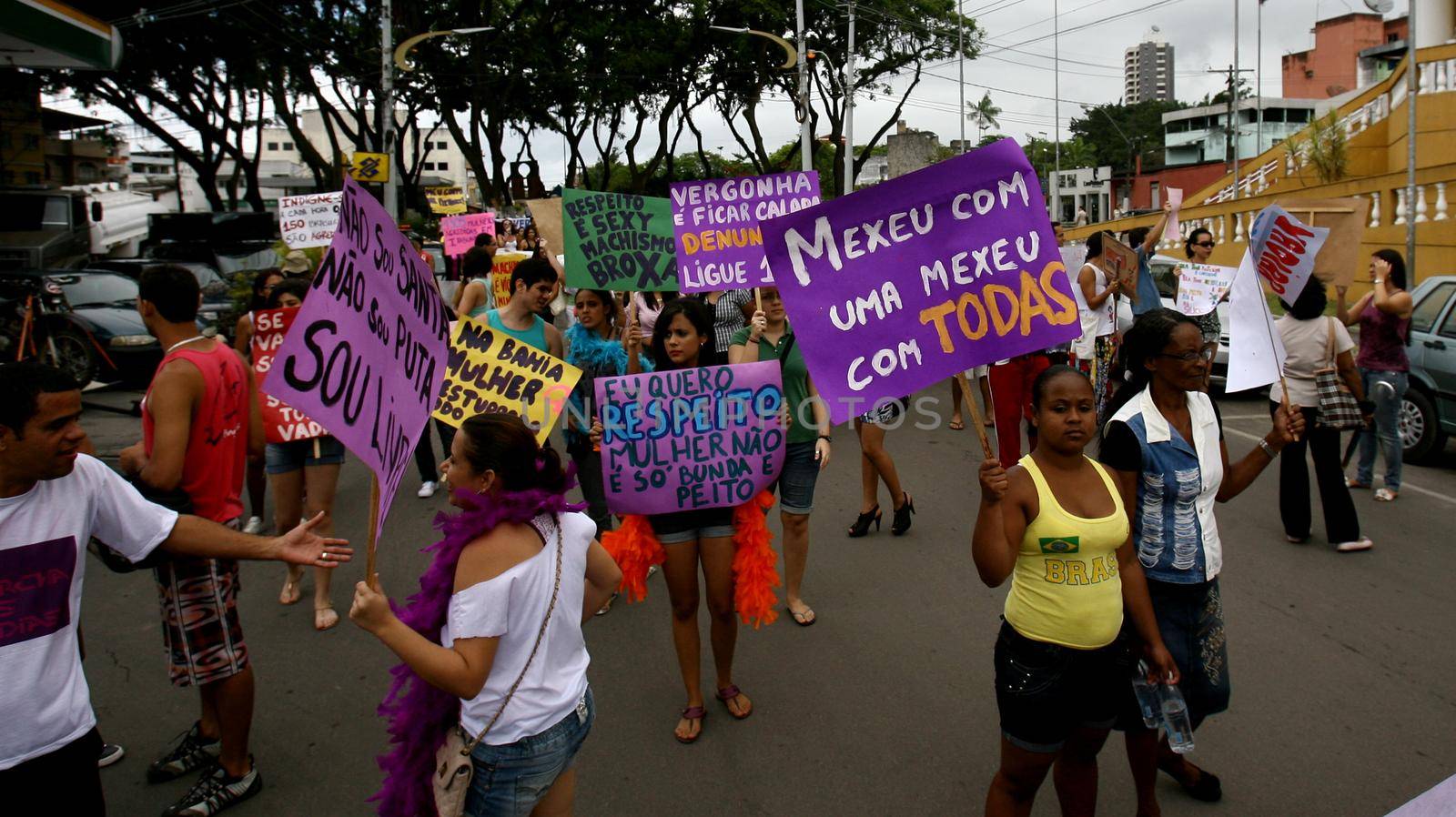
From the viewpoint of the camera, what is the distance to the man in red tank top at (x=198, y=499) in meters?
3.47

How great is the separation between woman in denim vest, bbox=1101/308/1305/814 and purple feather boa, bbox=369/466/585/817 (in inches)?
70.7

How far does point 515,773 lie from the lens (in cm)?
245

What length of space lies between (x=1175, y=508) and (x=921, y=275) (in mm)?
1078

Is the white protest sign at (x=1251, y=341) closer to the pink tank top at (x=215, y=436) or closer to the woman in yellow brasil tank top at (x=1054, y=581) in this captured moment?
the woman in yellow brasil tank top at (x=1054, y=581)

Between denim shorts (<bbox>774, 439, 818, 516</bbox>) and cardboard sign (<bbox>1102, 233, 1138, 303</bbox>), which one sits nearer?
denim shorts (<bbox>774, 439, 818, 516</bbox>)

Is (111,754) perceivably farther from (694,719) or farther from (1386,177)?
(1386,177)

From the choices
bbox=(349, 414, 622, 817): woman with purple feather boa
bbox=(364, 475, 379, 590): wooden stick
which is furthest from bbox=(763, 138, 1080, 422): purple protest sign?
bbox=(364, 475, 379, 590): wooden stick

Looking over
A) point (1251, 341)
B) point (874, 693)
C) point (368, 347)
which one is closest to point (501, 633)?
point (368, 347)

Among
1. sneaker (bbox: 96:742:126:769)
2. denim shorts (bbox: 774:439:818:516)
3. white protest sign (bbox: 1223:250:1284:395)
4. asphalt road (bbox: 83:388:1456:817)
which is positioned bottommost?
asphalt road (bbox: 83:388:1456:817)

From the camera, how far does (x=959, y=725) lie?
4020 millimetres

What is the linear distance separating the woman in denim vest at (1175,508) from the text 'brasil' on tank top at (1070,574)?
11.3 inches

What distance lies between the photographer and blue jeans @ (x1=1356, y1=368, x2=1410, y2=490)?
698 centimetres

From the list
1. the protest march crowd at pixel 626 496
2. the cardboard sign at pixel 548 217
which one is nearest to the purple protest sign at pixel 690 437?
the protest march crowd at pixel 626 496

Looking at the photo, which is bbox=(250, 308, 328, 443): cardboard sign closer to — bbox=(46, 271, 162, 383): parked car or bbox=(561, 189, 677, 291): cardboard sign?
bbox=(561, 189, 677, 291): cardboard sign
